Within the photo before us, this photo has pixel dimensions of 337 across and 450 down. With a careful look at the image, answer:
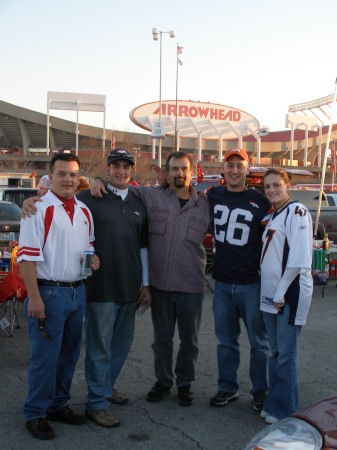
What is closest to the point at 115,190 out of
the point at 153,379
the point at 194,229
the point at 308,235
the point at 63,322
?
the point at 194,229

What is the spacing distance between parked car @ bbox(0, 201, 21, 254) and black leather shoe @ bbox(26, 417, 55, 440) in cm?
512

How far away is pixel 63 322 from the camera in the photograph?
143 inches

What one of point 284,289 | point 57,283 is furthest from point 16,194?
point 284,289

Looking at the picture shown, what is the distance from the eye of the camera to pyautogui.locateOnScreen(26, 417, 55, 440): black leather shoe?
140 inches

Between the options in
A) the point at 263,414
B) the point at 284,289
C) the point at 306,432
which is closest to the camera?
the point at 306,432

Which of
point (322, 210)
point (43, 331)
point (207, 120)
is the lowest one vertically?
point (43, 331)

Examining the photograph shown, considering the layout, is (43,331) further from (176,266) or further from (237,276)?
(237,276)

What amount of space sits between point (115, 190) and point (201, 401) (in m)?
1.90

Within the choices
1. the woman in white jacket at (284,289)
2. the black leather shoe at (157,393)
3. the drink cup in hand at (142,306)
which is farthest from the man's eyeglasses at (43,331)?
the woman in white jacket at (284,289)

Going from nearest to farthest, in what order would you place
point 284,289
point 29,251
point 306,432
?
point 306,432
point 29,251
point 284,289

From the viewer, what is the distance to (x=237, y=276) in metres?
4.16

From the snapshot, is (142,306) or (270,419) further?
(142,306)

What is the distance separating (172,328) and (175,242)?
29.4 inches

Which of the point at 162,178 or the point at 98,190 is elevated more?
the point at 162,178
